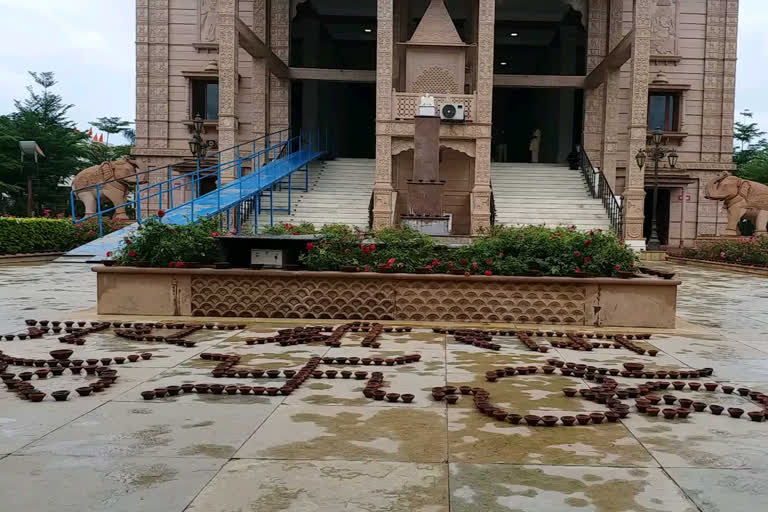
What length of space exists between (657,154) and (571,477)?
23357 millimetres

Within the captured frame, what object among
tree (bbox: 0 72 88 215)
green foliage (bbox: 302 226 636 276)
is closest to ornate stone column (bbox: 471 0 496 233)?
green foliage (bbox: 302 226 636 276)

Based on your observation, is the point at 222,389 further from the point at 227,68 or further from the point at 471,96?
the point at 471,96

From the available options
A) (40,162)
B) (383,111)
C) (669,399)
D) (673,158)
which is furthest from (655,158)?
(40,162)

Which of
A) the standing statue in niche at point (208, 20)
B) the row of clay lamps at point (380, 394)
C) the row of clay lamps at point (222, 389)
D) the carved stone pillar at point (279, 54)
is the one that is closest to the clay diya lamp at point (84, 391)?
the row of clay lamps at point (222, 389)

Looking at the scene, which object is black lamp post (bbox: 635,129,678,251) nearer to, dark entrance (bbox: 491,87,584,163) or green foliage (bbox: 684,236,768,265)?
green foliage (bbox: 684,236,768,265)

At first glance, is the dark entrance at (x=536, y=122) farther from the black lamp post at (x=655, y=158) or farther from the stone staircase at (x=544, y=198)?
the black lamp post at (x=655, y=158)

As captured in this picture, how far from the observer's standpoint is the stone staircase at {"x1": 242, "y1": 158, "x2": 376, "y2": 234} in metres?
21.5

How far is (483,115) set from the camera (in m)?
21.5

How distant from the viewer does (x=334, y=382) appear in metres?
5.57

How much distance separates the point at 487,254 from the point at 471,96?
13.4 metres

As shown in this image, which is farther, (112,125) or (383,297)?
(112,125)

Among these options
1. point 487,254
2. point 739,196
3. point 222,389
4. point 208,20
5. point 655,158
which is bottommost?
point 222,389

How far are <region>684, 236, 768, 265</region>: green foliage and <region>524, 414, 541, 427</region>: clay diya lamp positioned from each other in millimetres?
19692

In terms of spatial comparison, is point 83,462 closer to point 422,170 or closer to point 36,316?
point 36,316
